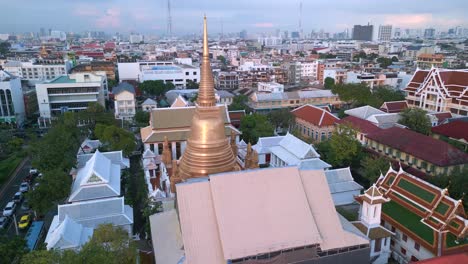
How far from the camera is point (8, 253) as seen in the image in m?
16.3

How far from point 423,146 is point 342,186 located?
32.0ft

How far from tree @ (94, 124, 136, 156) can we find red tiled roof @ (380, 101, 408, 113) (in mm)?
36893

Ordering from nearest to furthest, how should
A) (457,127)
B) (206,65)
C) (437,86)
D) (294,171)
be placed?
1. (294,171)
2. (206,65)
3. (457,127)
4. (437,86)

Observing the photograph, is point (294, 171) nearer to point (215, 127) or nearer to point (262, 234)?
point (262, 234)

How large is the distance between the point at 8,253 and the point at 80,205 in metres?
6.45

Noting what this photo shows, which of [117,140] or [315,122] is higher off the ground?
[117,140]

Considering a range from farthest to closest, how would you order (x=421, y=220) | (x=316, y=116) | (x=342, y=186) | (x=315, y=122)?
(x=316, y=116) < (x=315, y=122) < (x=342, y=186) < (x=421, y=220)

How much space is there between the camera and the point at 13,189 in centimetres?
3253

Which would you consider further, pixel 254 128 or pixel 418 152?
pixel 254 128

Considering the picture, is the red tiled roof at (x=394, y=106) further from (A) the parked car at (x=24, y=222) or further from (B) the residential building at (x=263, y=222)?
(A) the parked car at (x=24, y=222)

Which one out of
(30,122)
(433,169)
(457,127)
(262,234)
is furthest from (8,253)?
(30,122)

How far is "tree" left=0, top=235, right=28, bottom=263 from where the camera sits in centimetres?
1623

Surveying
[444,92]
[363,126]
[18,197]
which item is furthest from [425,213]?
[444,92]

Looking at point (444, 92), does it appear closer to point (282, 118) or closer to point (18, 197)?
point (282, 118)
